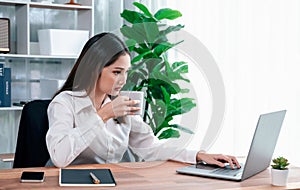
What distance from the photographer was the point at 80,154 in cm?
236

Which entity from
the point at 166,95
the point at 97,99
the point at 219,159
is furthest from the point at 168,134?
the point at 219,159

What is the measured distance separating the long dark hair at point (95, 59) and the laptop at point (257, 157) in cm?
58

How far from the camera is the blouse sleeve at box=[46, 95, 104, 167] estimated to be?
84.8 inches

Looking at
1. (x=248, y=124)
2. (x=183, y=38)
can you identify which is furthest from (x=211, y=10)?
(x=248, y=124)

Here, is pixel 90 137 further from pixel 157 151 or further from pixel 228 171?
pixel 228 171

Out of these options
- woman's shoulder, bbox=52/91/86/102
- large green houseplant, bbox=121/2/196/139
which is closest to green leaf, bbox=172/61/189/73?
large green houseplant, bbox=121/2/196/139

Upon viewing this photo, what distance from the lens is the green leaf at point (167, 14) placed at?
11.5 ft

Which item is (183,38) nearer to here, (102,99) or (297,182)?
(102,99)

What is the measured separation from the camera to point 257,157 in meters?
1.97

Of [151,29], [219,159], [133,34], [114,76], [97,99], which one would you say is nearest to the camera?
[219,159]

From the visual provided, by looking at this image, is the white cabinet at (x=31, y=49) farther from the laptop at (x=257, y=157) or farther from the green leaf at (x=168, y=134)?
the laptop at (x=257, y=157)

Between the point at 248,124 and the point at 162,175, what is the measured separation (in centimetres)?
148

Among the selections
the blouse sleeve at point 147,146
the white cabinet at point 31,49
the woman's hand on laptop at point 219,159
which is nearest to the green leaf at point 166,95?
the white cabinet at point 31,49

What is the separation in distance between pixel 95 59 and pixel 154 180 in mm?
689
